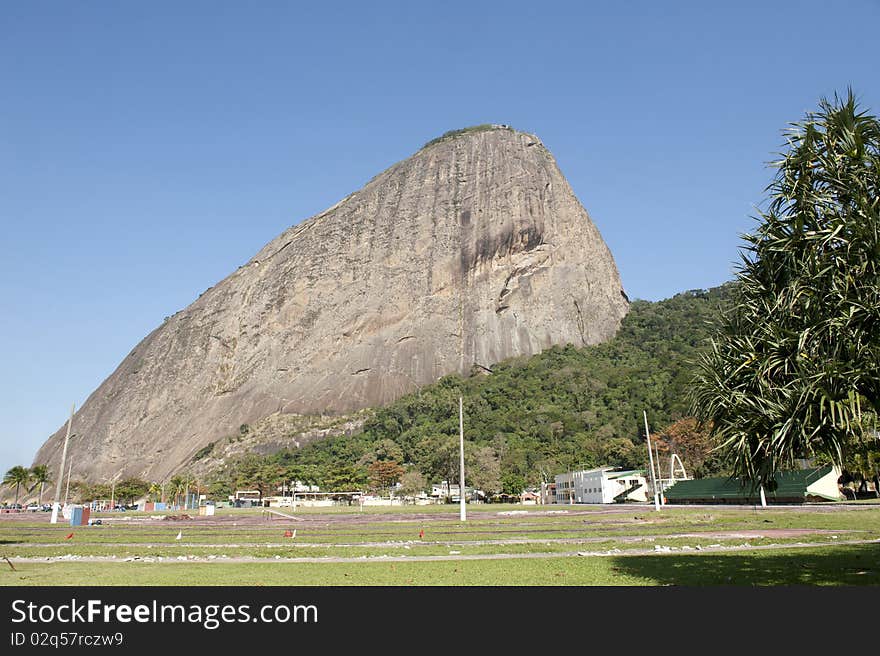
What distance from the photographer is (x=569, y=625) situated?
7.92 m

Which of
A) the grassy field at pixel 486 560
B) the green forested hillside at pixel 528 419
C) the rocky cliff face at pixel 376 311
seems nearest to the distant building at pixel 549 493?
the green forested hillside at pixel 528 419

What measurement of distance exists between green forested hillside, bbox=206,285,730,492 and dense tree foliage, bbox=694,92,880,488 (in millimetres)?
82509

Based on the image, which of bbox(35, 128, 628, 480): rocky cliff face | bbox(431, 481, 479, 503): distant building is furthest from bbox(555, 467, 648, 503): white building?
bbox(35, 128, 628, 480): rocky cliff face

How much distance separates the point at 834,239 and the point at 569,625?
11.3m

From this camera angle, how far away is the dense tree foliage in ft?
42.9

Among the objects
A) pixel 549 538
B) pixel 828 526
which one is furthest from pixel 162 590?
pixel 828 526

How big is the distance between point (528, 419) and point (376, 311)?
2098 inches

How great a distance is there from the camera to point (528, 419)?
138m

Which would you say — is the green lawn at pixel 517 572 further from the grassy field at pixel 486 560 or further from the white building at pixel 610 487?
the white building at pixel 610 487

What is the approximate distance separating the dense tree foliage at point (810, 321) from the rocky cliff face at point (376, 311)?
143m

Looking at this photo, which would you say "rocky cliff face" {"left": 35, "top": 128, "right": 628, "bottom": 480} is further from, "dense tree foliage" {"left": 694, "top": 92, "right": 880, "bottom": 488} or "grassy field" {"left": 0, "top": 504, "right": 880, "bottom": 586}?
"dense tree foliage" {"left": 694, "top": 92, "right": 880, "bottom": 488}

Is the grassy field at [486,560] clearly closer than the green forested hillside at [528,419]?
Yes

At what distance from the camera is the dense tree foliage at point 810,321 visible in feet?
42.9

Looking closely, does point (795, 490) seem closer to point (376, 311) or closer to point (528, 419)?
point (528, 419)
